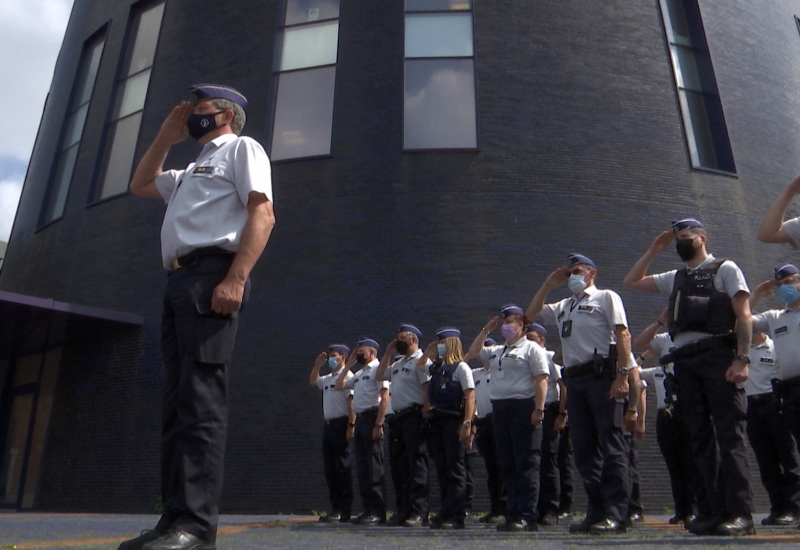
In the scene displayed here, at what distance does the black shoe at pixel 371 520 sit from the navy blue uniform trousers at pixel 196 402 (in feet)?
17.7

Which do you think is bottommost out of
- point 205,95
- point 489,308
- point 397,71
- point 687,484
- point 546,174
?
point 687,484

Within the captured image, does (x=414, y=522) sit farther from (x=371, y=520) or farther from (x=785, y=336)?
(x=785, y=336)

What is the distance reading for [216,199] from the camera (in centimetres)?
359

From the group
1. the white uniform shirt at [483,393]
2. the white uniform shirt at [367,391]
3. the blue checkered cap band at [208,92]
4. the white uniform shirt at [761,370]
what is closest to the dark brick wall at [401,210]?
the white uniform shirt at [483,393]

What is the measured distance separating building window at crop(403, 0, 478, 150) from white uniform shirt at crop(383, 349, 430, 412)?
527 centimetres

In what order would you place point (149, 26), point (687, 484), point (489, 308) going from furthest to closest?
point (149, 26) < point (489, 308) < point (687, 484)

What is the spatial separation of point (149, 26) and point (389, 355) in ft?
36.4

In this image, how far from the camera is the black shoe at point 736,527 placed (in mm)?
5250

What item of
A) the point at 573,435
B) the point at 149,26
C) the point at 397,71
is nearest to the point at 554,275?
the point at 573,435

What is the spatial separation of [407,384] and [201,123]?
5.22m

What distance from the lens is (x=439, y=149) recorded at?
12.9 m

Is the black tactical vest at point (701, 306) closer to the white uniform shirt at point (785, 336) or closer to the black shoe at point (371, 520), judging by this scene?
the white uniform shirt at point (785, 336)

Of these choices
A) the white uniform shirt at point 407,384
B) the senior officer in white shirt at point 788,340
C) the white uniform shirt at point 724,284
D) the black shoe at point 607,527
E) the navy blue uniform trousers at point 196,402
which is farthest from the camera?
the white uniform shirt at point 407,384

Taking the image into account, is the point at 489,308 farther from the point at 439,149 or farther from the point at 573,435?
the point at 573,435
